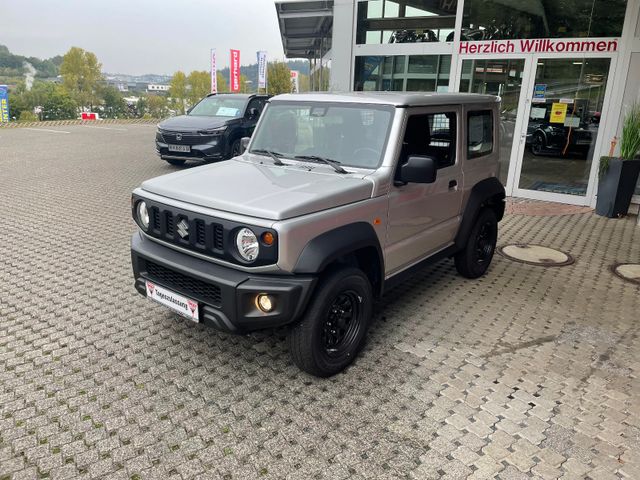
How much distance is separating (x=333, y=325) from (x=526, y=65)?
7283 millimetres

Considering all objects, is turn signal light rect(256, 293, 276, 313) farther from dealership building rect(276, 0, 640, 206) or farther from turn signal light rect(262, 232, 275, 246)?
dealership building rect(276, 0, 640, 206)

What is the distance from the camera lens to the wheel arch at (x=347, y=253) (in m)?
2.90

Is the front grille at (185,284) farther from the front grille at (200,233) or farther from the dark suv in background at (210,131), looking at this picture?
the dark suv in background at (210,131)

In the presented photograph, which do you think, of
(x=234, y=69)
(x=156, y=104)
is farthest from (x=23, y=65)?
(x=234, y=69)

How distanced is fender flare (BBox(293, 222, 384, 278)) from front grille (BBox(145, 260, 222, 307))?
0.56 meters

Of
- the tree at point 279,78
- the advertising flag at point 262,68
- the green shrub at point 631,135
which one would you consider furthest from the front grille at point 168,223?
the tree at point 279,78

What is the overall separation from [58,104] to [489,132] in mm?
65939

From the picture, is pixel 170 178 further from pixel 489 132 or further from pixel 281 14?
pixel 281 14

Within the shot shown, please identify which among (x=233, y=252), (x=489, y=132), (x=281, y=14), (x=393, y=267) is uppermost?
(x=281, y=14)

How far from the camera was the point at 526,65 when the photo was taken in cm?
855

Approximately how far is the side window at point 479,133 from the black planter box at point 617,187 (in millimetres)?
4032

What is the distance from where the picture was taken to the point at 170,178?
3.57 metres

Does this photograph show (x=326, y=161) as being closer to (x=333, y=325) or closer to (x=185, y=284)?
(x=333, y=325)

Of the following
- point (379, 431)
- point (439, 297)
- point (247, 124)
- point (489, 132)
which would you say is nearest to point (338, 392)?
point (379, 431)
